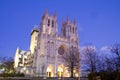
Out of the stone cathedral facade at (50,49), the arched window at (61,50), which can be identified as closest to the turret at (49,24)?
the stone cathedral facade at (50,49)

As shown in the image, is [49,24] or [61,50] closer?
[61,50]

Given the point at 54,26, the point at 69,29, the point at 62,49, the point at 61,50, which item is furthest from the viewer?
the point at 69,29

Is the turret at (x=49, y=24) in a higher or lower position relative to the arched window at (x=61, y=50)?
higher

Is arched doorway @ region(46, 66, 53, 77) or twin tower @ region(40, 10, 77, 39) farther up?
twin tower @ region(40, 10, 77, 39)

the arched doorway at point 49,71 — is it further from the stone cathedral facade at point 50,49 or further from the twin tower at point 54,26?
the twin tower at point 54,26

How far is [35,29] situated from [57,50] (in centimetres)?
4309

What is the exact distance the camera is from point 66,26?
296 feet

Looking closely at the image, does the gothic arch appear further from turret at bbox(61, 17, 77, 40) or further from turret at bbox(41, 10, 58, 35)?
turret at bbox(41, 10, 58, 35)

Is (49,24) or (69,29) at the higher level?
(49,24)

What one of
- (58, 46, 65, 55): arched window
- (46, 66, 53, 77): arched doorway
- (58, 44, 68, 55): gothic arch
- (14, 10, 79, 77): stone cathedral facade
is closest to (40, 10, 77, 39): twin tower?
(14, 10, 79, 77): stone cathedral facade

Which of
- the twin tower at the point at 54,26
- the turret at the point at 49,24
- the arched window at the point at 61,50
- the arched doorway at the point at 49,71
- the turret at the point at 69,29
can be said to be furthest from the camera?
the turret at the point at 69,29

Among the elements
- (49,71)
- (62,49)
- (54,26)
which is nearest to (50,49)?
(62,49)

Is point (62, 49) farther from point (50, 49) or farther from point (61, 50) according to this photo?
point (50, 49)

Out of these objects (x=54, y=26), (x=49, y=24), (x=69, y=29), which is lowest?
(x=69, y=29)
